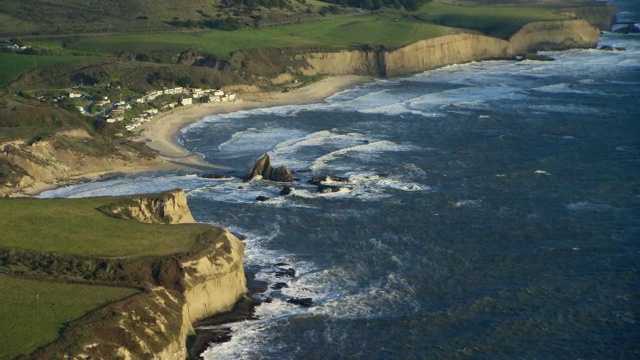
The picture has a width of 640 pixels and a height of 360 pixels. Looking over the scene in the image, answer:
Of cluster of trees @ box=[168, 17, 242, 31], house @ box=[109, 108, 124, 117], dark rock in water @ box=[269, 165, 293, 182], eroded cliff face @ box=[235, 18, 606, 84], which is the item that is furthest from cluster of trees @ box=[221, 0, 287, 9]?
dark rock in water @ box=[269, 165, 293, 182]

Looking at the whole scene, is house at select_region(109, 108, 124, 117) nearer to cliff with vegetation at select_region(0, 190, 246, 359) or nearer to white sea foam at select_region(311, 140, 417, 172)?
white sea foam at select_region(311, 140, 417, 172)

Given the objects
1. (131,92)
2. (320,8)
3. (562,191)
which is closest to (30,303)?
(562,191)

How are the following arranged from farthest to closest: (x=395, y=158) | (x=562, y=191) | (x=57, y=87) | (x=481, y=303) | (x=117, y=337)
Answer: (x=57, y=87)
(x=395, y=158)
(x=562, y=191)
(x=481, y=303)
(x=117, y=337)

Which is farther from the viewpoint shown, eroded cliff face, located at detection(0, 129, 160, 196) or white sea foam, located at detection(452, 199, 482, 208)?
eroded cliff face, located at detection(0, 129, 160, 196)

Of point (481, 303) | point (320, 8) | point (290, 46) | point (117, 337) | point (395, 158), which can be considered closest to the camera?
point (117, 337)

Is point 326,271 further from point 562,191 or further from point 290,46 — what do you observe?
point 290,46

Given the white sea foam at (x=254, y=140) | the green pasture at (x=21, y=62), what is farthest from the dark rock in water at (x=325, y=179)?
the green pasture at (x=21, y=62)

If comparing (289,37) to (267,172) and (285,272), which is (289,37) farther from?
(285,272)
